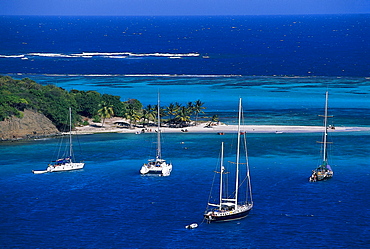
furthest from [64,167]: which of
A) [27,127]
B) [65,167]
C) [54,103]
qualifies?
[54,103]

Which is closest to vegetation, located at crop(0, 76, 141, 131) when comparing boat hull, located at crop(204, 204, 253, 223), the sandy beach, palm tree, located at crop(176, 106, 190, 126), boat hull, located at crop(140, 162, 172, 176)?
the sandy beach

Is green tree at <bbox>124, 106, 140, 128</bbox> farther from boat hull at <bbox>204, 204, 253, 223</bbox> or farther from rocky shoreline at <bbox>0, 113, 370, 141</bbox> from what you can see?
boat hull at <bbox>204, 204, 253, 223</bbox>

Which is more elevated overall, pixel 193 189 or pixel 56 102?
pixel 56 102

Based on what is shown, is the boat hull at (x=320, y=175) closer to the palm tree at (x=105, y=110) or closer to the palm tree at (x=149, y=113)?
the palm tree at (x=149, y=113)

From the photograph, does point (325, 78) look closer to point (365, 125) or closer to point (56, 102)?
point (365, 125)

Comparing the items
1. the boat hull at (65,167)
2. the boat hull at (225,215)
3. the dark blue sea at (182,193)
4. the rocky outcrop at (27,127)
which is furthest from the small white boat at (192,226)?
the rocky outcrop at (27,127)

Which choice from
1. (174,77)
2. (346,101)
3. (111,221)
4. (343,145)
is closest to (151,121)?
(343,145)

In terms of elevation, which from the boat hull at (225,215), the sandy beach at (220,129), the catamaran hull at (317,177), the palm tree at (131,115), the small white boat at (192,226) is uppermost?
the palm tree at (131,115)

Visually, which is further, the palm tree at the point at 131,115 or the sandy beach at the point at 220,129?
the palm tree at the point at 131,115
